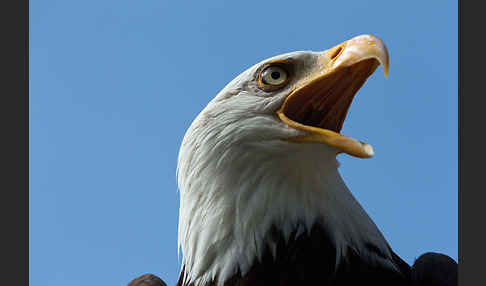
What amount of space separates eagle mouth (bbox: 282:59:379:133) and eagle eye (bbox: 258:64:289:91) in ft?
0.52

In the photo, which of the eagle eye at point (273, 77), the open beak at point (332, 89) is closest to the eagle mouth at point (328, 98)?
the open beak at point (332, 89)

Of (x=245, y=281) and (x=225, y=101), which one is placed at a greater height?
(x=225, y=101)

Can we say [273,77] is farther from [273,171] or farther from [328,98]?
[273,171]

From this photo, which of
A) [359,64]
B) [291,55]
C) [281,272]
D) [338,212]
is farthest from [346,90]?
[281,272]

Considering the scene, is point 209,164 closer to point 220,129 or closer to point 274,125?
point 220,129

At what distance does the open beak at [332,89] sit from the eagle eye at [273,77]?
0.14 metres

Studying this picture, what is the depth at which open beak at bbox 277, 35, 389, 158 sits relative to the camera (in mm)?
3211

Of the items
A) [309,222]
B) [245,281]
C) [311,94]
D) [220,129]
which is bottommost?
[245,281]

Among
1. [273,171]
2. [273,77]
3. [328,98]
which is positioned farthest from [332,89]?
[273,171]

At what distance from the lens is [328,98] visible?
3527 mm

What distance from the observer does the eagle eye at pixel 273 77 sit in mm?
3617

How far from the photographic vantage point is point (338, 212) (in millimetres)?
3529

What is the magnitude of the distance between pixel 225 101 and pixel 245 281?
1.23 metres

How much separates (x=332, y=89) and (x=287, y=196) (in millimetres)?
765
